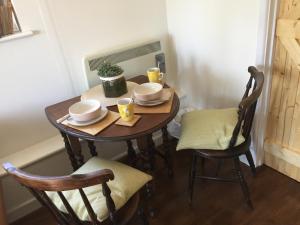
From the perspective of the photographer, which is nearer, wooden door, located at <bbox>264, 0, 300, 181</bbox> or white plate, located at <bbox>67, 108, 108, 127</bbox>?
white plate, located at <bbox>67, 108, 108, 127</bbox>

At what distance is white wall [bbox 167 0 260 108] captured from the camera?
1.71 meters

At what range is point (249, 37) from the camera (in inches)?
66.7

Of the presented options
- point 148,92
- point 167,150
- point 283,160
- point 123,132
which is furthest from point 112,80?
point 283,160

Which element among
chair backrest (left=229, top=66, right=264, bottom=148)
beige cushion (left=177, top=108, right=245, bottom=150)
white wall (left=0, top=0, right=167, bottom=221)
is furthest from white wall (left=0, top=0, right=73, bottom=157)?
chair backrest (left=229, top=66, right=264, bottom=148)

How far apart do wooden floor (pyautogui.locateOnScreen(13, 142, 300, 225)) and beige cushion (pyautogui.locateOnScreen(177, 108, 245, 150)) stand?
17.7 inches

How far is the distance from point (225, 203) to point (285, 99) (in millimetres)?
746

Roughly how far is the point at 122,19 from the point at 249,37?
86 cm

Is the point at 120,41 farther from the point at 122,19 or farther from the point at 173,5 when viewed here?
the point at 173,5

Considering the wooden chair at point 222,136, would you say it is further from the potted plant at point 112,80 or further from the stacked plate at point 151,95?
the potted plant at point 112,80

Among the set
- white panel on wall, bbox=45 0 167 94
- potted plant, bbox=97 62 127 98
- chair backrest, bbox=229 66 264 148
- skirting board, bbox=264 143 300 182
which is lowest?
skirting board, bbox=264 143 300 182

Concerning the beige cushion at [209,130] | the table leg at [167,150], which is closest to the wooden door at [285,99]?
the beige cushion at [209,130]

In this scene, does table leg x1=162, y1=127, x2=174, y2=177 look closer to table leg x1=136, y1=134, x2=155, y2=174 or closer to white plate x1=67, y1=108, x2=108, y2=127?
table leg x1=136, y1=134, x2=155, y2=174

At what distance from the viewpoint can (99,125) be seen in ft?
4.65

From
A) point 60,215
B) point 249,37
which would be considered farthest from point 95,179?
point 249,37
